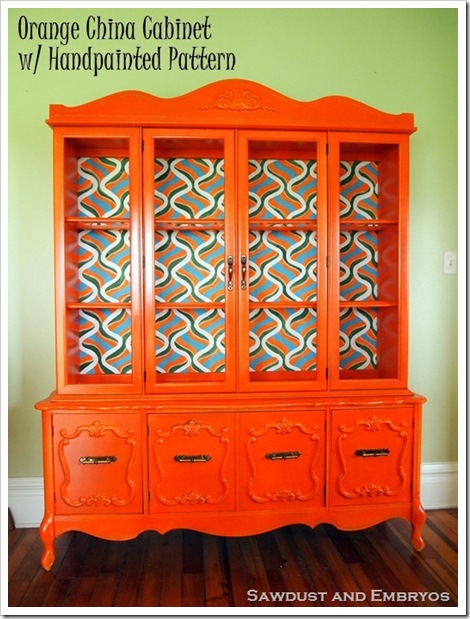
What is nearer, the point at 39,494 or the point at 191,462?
the point at 191,462

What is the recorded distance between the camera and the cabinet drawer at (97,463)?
1.88 m

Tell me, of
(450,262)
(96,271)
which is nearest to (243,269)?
(96,271)

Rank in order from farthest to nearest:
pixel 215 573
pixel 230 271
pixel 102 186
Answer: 1. pixel 102 186
2. pixel 230 271
3. pixel 215 573

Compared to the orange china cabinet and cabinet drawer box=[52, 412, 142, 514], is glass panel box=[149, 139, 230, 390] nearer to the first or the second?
the orange china cabinet

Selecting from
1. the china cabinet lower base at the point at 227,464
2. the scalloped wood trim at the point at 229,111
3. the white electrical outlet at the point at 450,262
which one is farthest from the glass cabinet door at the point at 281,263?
the white electrical outlet at the point at 450,262

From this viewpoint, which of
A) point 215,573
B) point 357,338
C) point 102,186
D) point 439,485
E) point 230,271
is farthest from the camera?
point 439,485

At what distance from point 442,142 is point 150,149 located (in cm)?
168

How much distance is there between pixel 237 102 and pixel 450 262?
1.51 metres

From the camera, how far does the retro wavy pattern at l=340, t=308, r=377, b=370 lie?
91.7 inches

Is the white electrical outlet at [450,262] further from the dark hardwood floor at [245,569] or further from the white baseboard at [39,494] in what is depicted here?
the dark hardwood floor at [245,569]

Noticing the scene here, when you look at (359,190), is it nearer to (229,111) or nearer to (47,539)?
(229,111)

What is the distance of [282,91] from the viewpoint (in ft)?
7.65

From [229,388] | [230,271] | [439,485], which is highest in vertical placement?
[230,271]

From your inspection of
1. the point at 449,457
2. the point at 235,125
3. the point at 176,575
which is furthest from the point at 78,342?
the point at 449,457
